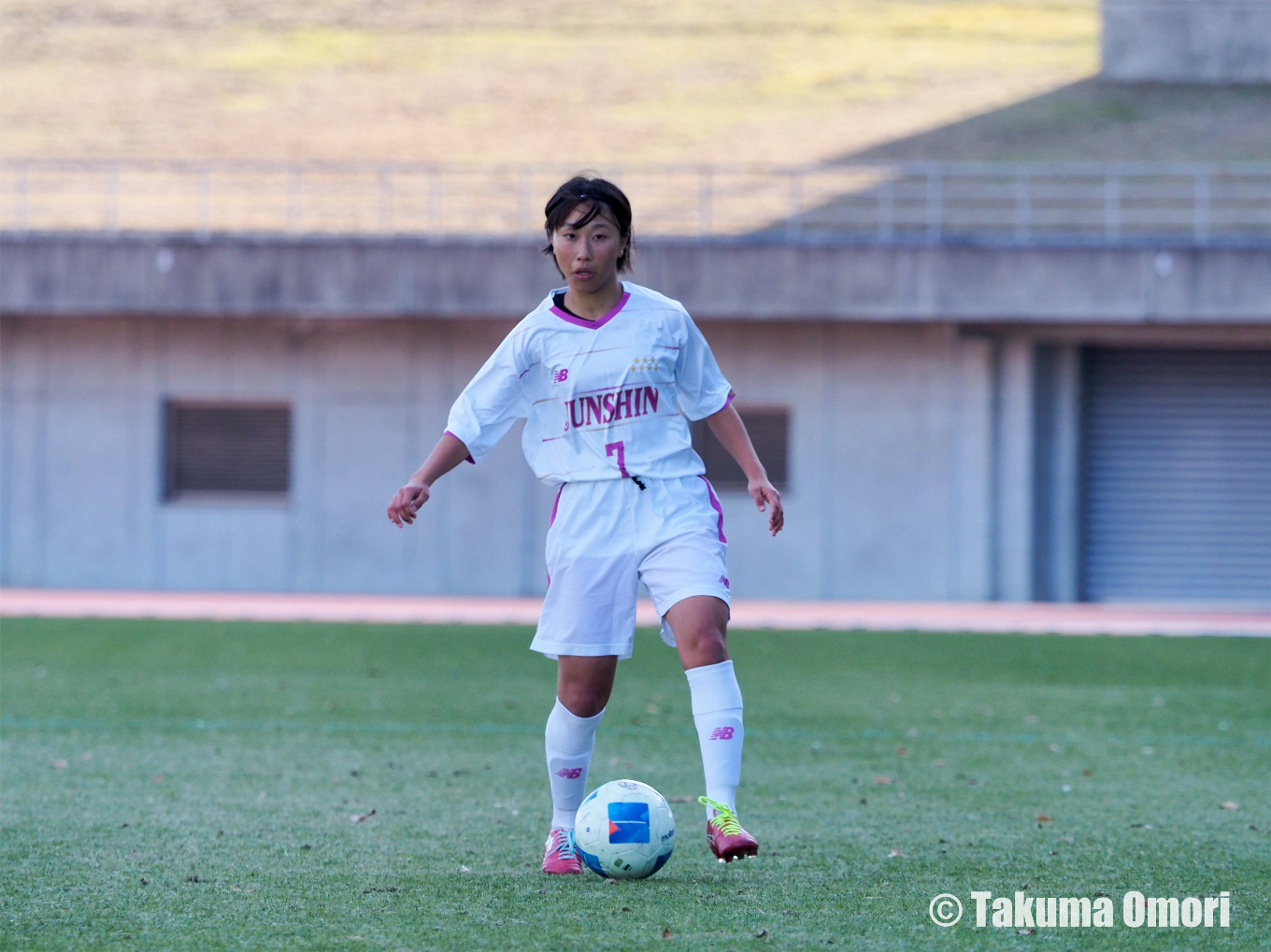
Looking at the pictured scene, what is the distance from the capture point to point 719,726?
463cm

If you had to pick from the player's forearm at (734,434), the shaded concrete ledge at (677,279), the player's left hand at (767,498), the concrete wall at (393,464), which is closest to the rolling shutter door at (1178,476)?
the concrete wall at (393,464)

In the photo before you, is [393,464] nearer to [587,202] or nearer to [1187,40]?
[587,202]

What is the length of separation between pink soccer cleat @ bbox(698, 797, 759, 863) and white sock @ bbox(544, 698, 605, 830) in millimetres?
574

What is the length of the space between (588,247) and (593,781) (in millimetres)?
2855

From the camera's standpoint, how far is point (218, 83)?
33.5 metres

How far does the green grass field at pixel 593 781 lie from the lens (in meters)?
4.20

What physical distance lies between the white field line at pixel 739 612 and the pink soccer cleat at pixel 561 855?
10.4m

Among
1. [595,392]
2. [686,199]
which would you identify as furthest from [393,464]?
[595,392]

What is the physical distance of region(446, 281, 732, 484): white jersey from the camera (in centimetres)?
481

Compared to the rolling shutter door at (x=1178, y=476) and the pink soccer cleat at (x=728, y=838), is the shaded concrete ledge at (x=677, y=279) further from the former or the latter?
the pink soccer cleat at (x=728, y=838)

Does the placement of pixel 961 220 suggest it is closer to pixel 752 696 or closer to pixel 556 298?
pixel 752 696

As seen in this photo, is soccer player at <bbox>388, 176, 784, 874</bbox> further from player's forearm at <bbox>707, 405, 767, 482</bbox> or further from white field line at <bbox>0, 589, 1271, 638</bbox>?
white field line at <bbox>0, 589, 1271, 638</bbox>

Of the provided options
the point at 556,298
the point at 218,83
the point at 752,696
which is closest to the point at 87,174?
the point at 218,83

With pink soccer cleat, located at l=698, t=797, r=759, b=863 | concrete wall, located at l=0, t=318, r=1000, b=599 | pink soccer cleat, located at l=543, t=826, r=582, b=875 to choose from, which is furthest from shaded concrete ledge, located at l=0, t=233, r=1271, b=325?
pink soccer cleat, located at l=698, t=797, r=759, b=863
